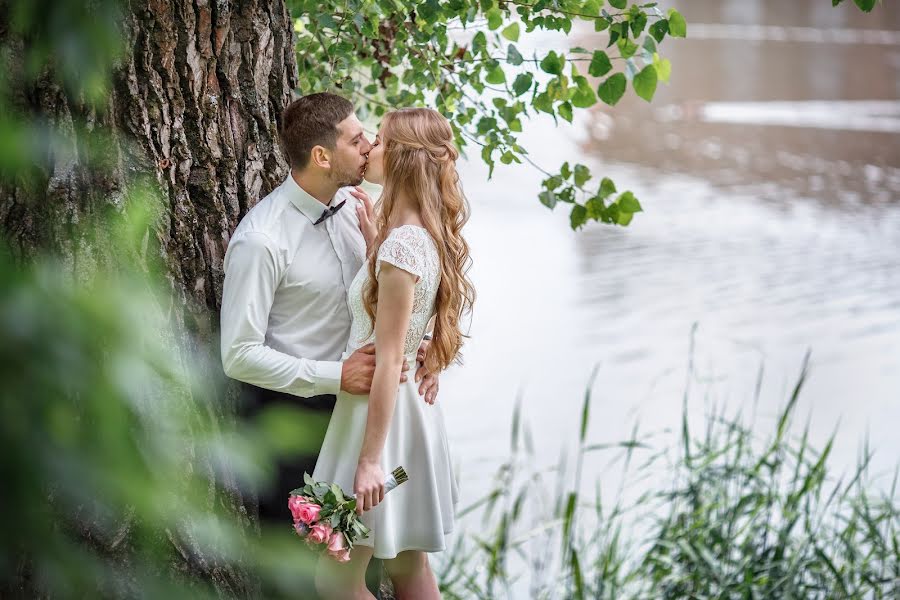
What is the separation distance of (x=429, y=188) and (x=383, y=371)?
32 centimetres

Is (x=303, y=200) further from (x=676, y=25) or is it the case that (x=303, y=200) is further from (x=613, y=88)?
(x=676, y=25)

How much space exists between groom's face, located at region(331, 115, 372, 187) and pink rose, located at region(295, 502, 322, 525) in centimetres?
56

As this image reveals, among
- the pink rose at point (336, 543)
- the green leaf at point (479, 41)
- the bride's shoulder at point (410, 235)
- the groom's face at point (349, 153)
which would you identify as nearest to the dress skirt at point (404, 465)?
the pink rose at point (336, 543)

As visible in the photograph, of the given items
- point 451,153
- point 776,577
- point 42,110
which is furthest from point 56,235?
point 776,577

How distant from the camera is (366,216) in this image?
6.29ft

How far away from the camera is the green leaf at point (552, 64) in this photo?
2.20 m

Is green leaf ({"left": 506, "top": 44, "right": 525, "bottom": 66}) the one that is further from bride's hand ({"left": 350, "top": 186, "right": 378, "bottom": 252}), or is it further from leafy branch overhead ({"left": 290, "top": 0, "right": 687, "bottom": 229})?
bride's hand ({"left": 350, "top": 186, "right": 378, "bottom": 252})

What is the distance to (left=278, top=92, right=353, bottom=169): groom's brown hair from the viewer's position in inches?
69.8

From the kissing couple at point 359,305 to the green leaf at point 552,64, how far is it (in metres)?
0.51

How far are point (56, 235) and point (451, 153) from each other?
1368 mm

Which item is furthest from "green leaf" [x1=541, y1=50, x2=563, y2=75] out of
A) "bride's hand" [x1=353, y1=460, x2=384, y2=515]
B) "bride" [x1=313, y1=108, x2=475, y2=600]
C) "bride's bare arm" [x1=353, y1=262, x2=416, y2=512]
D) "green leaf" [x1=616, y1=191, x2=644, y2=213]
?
"bride's hand" [x1=353, y1=460, x2=384, y2=515]

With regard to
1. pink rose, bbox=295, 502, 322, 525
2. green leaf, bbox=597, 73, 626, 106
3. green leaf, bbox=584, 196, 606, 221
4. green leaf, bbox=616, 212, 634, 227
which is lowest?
pink rose, bbox=295, 502, 322, 525

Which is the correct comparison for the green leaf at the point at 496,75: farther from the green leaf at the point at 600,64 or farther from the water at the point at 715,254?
the water at the point at 715,254

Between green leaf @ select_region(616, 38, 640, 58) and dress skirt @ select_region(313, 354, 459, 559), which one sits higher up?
green leaf @ select_region(616, 38, 640, 58)
